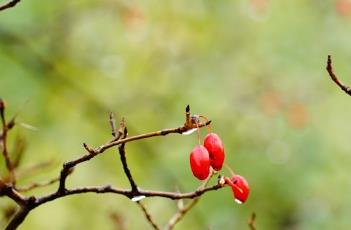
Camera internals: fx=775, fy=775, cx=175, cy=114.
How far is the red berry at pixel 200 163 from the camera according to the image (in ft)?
4.76

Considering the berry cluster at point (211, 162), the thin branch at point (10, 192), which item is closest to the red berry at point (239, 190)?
the berry cluster at point (211, 162)

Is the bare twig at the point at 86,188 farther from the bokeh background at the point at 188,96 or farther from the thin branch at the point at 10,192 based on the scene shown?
the bokeh background at the point at 188,96

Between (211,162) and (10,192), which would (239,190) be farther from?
(10,192)

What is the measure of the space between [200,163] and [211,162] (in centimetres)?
3

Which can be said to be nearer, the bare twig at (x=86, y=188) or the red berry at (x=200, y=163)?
the bare twig at (x=86, y=188)

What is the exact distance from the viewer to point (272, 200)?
15.9 ft

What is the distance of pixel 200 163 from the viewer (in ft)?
4.80

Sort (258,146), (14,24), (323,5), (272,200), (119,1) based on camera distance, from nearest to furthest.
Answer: (14,24) < (272,200) < (258,146) < (119,1) < (323,5)

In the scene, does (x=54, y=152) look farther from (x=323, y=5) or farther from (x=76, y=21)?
(x=323, y=5)

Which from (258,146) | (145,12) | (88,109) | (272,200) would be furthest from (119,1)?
(272,200)

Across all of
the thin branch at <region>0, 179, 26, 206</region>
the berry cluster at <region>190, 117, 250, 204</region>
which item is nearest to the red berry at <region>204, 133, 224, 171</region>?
the berry cluster at <region>190, 117, 250, 204</region>

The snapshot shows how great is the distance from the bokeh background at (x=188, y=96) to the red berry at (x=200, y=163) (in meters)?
2.79

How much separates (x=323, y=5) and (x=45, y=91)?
2.56 m

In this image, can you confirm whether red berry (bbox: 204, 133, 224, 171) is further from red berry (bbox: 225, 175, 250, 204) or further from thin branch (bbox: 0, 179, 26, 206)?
thin branch (bbox: 0, 179, 26, 206)
